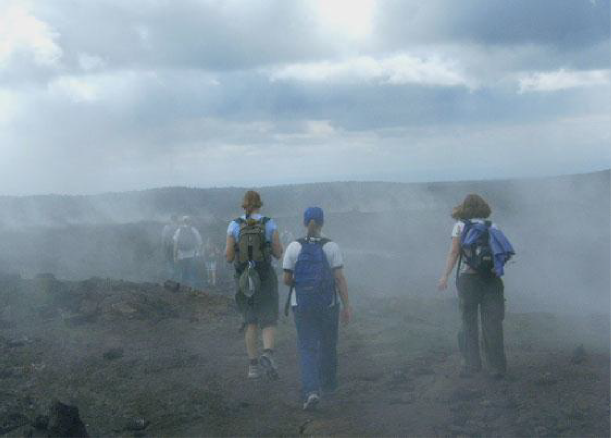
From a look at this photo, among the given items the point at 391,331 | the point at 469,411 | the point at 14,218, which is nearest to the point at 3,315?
the point at 391,331

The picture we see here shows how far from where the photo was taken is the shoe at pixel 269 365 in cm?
912

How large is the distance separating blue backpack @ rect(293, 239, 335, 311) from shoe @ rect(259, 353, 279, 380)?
1275 mm

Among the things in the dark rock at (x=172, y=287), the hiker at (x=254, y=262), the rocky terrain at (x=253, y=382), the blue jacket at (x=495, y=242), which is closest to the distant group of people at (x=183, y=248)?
the dark rock at (x=172, y=287)

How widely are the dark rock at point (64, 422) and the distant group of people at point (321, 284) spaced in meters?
2.10

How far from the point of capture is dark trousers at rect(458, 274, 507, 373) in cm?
848

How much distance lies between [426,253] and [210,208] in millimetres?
35314

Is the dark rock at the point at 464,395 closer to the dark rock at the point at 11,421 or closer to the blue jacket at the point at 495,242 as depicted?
the blue jacket at the point at 495,242

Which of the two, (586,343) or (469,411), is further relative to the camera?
(586,343)

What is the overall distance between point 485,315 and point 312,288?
73.2 inches

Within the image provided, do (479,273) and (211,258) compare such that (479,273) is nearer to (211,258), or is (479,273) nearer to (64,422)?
(64,422)

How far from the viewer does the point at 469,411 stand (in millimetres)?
7703

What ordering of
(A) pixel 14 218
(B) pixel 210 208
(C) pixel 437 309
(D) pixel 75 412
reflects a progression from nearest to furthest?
(D) pixel 75 412 → (C) pixel 437 309 → (A) pixel 14 218 → (B) pixel 210 208

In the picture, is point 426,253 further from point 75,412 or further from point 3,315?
point 75,412

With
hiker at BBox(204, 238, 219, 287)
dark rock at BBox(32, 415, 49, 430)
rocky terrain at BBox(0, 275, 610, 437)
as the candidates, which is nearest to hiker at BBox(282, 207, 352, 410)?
rocky terrain at BBox(0, 275, 610, 437)
